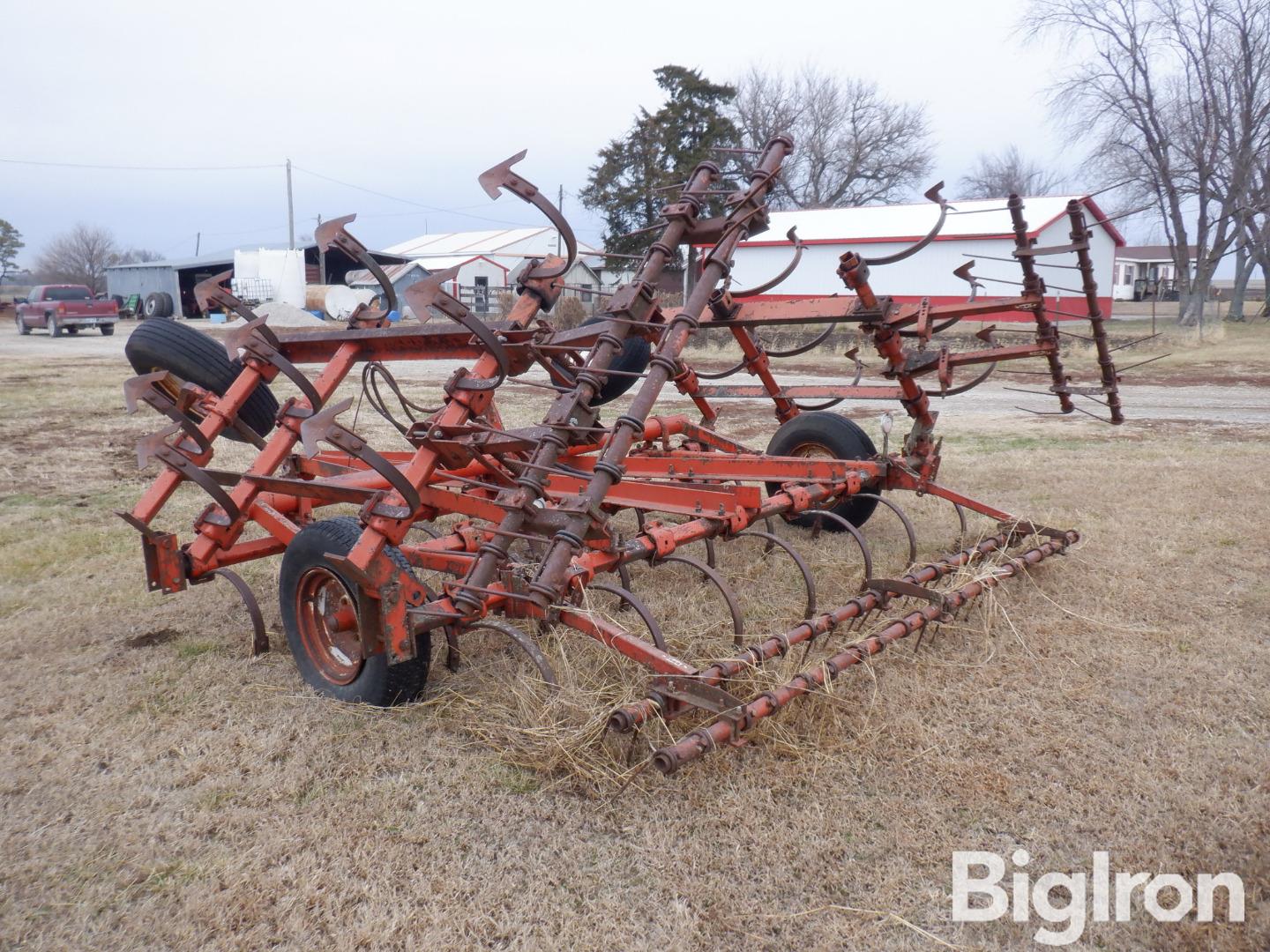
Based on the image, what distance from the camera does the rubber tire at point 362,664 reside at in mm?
3314

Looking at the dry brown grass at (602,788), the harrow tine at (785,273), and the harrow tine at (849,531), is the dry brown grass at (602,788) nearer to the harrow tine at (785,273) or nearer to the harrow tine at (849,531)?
the harrow tine at (849,531)

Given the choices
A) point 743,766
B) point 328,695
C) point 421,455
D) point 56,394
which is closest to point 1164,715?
point 743,766

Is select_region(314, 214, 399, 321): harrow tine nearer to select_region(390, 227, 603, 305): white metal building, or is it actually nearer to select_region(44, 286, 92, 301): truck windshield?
select_region(44, 286, 92, 301): truck windshield

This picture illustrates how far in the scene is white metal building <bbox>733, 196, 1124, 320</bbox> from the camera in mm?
28306

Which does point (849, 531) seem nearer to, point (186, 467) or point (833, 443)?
point (833, 443)

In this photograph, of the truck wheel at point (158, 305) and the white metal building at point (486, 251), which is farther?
the white metal building at point (486, 251)

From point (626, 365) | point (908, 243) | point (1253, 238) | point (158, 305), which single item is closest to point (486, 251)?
point (158, 305)

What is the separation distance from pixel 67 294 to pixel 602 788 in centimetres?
3423

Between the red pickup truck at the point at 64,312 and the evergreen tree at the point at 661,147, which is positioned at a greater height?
the evergreen tree at the point at 661,147

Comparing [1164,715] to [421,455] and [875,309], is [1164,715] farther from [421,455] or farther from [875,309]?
[421,455]

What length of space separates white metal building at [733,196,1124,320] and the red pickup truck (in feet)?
68.6

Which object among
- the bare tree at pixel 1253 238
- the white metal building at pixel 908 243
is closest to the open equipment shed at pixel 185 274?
the white metal building at pixel 908 243

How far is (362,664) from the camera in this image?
3422 mm

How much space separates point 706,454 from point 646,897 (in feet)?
9.46
